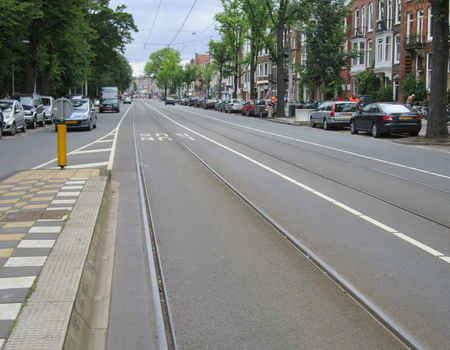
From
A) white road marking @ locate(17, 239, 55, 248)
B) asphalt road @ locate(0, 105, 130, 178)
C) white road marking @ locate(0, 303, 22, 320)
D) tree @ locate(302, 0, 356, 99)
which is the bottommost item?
white road marking @ locate(0, 303, 22, 320)

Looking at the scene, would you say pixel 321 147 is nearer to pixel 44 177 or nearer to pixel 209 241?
pixel 44 177

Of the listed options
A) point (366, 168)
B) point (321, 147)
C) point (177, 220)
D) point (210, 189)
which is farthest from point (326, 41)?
point (177, 220)

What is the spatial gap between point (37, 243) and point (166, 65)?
16084 centimetres

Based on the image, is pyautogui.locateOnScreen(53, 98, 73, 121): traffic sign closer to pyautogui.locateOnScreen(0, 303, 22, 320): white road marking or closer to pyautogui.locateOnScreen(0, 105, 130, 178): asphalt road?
pyautogui.locateOnScreen(0, 105, 130, 178): asphalt road

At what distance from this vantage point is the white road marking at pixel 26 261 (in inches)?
204

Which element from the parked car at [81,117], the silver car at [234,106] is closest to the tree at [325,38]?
the parked car at [81,117]

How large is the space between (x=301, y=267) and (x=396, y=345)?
1849 mm

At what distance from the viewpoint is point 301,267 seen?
223 inches

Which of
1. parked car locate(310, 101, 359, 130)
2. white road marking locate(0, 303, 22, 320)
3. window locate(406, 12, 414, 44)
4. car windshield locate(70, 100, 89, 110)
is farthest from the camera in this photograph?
window locate(406, 12, 414, 44)

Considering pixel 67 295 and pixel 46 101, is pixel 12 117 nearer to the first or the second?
pixel 46 101

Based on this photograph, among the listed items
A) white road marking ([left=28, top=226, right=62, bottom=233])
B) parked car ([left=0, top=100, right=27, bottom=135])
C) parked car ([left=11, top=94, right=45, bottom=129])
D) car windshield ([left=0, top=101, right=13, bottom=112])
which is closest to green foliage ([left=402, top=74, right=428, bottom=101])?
parked car ([left=11, top=94, right=45, bottom=129])

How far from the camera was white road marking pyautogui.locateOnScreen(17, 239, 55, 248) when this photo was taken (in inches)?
230

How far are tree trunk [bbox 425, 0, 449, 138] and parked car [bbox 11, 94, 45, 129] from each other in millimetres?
19921

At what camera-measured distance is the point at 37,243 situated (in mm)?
5961
